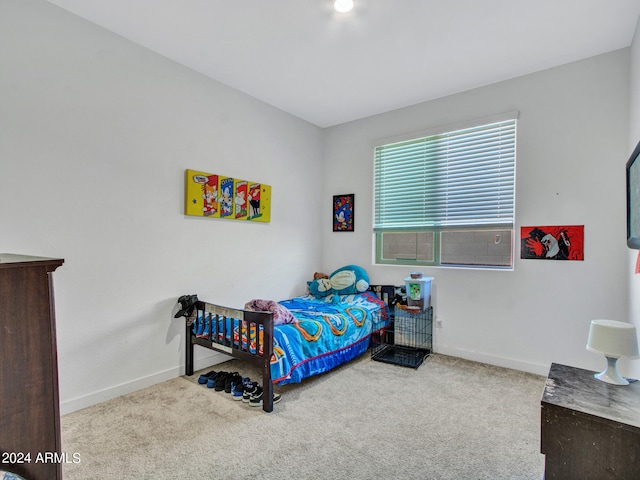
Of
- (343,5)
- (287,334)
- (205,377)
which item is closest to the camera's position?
(343,5)

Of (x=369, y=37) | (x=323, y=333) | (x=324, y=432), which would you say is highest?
(x=369, y=37)

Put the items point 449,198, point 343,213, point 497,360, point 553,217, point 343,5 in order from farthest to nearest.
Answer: point 343,213 < point 449,198 < point 497,360 < point 553,217 < point 343,5

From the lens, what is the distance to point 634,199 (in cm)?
198

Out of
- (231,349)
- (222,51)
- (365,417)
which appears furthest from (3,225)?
(365,417)

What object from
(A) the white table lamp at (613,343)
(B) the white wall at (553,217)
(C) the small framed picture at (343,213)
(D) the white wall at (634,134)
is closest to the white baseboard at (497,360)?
(B) the white wall at (553,217)

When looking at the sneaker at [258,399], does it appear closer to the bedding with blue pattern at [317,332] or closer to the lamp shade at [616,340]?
the bedding with blue pattern at [317,332]

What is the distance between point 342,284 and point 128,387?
85.8 inches

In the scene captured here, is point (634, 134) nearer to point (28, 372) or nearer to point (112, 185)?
point (28, 372)

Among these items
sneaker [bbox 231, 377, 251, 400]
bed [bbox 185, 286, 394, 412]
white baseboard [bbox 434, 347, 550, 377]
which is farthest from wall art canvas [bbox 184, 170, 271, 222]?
white baseboard [bbox 434, 347, 550, 377]

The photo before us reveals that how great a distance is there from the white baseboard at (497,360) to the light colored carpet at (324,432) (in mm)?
128

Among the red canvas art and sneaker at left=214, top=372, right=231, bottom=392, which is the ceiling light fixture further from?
sneaker at left=214, top=372, right=231, bottom=392

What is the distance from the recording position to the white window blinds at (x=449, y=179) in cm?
310

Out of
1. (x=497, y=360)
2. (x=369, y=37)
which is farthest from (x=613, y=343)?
(x=369, y=37)

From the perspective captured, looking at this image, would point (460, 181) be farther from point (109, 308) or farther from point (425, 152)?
point (109, 308)
